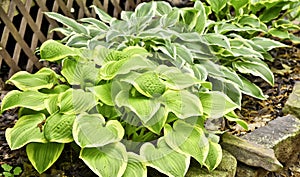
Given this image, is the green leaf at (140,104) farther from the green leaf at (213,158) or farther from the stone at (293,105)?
the stone at (293,105)

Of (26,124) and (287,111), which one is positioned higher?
(26,124)

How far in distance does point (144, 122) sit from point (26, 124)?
1.93ft

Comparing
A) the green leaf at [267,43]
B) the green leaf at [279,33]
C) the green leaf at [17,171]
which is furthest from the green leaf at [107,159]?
the green leaf at [279,33]

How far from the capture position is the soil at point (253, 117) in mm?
2258

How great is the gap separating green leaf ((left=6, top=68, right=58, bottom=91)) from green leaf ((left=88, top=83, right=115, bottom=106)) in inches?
13.3

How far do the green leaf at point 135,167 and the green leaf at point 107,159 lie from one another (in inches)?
1.7

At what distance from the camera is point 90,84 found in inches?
92.4

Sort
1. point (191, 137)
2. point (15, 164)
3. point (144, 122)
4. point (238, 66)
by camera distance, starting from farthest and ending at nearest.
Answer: point (238, 66)
point (15, 164)
point (191, 137)
point (144, 122)

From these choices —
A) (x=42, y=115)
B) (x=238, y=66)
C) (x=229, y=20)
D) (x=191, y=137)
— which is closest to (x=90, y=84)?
(x=42, y=115)

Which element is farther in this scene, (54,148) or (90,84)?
(90,84)

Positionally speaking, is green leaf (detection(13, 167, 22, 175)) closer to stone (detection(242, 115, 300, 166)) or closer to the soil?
the soil

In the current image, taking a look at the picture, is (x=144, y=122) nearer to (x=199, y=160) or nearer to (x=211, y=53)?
(x=199, y=160)

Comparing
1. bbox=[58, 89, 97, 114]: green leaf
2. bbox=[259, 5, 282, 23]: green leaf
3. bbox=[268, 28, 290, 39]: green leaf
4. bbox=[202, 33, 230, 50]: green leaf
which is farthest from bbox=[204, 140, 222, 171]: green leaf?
bbox=[259, 5, 282, 23]: green leaf

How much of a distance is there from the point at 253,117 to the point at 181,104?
112 centimetres
